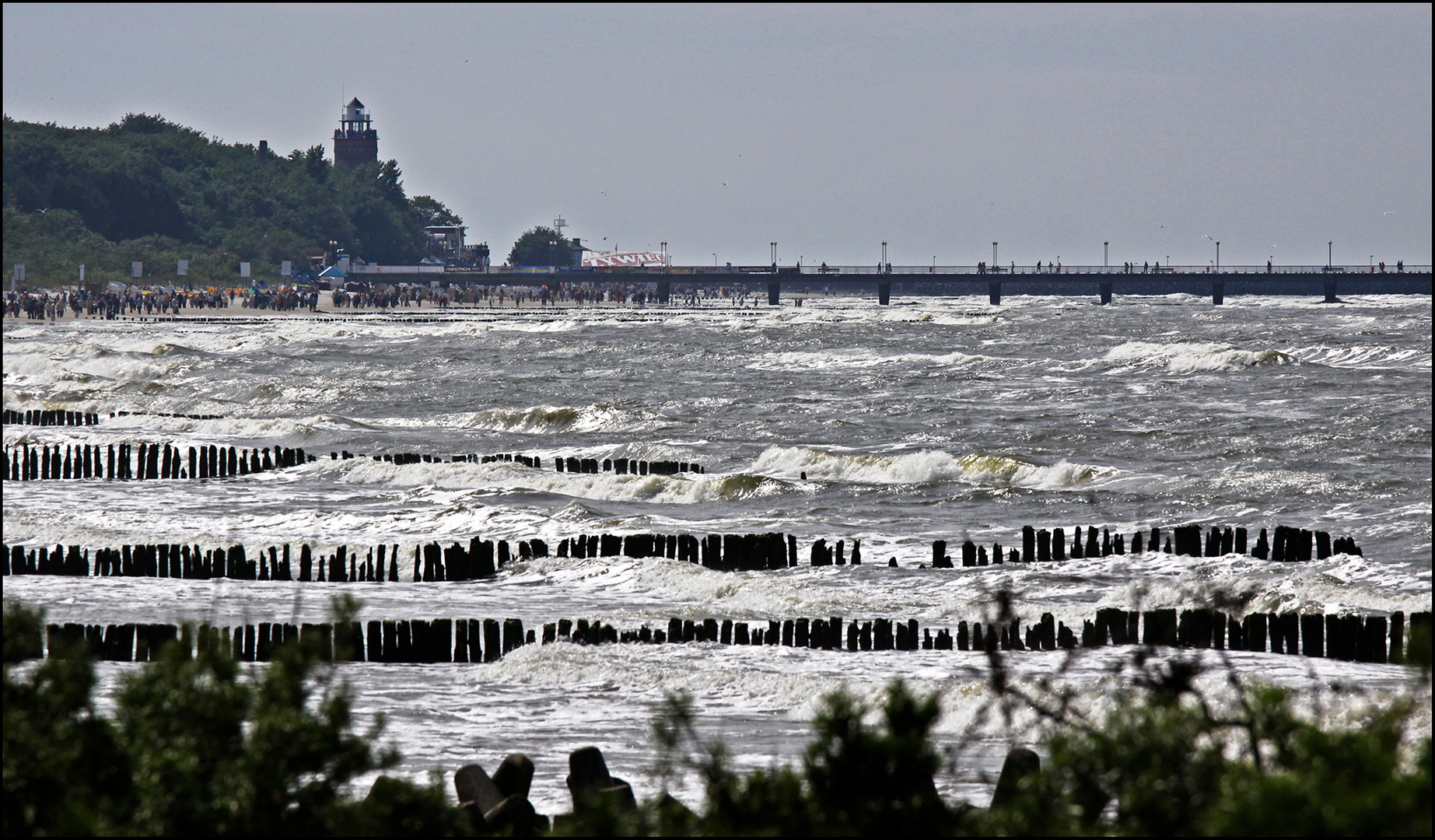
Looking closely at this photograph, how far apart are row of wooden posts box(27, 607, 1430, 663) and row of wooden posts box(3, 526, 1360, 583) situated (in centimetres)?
302

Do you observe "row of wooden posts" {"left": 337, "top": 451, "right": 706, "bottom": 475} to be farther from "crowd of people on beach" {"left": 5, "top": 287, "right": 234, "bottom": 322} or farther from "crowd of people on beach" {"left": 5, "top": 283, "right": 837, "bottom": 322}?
"crowd of people on beach" {"left": 5, "top": 283, "right": 837, "bottom": 322}

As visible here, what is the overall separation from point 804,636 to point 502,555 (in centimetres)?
560

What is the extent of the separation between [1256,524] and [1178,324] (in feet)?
276

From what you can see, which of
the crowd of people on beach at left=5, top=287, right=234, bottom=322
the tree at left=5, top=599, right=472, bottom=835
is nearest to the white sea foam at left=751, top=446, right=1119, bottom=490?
the tree at left=5, top=599, right=472, bottom=835

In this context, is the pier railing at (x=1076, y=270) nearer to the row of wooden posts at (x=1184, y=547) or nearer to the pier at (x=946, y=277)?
the pier at (x=946, y=277)

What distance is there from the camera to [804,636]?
41.8ft

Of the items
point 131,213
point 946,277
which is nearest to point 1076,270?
point 946,277

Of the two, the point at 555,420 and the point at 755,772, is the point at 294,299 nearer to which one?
the point at 555,420

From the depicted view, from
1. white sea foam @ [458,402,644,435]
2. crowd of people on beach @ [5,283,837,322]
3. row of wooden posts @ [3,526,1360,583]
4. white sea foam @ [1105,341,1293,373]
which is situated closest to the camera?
row of wooden posts @ [3,526,1360,583]

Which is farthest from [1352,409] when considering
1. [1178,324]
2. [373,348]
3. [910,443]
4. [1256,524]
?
[1178,324]

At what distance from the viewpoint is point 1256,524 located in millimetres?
20891

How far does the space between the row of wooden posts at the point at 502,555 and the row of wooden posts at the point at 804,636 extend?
119 inches

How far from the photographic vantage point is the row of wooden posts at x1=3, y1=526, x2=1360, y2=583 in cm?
1636

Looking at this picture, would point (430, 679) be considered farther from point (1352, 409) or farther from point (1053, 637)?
point (1352, 409)
